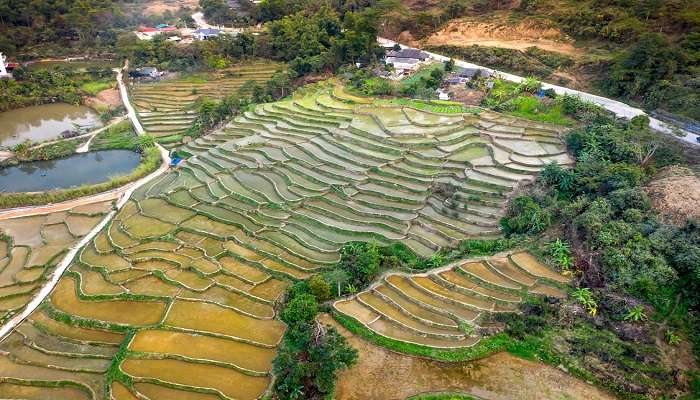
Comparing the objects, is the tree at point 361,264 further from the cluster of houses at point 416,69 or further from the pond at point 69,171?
the pond at point 69,171


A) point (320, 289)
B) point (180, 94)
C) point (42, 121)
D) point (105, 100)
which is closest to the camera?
point (320, 289)

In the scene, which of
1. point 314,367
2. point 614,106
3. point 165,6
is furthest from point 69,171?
point 165,6

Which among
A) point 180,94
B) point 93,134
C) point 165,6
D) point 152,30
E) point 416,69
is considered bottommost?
point 93,134

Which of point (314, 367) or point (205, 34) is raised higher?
point (205, 34)

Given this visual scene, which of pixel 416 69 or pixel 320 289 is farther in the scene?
pixel 416 69

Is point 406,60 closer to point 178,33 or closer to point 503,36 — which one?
point 503,36

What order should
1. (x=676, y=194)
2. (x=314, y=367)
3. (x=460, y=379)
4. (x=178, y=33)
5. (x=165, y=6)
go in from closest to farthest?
(x=314, y=367)
(x=460, y=379)
(x=676, y=194)
(x=178, y=33)
(x=165, y=6)
